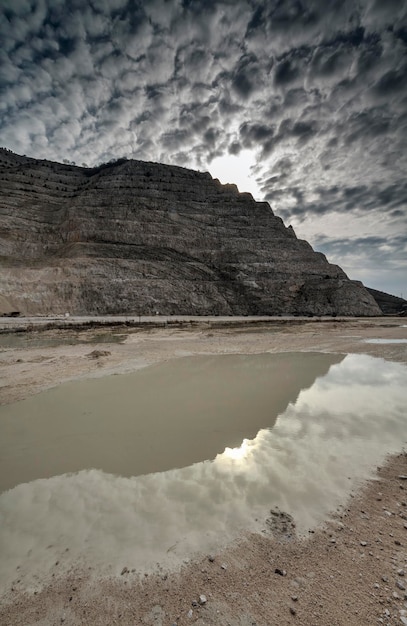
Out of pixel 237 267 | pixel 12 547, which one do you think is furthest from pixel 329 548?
pixel 237 267

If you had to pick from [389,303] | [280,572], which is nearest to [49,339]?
[280,572]

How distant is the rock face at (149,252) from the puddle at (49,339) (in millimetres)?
18079

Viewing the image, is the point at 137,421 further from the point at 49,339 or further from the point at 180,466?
the point at 49,339

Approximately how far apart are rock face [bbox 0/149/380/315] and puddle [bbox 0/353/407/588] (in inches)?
1500

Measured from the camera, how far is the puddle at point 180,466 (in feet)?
12.6

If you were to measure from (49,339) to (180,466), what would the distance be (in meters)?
20.9

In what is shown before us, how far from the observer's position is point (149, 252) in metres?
56.9

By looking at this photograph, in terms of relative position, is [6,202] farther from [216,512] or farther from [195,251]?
[216,512]

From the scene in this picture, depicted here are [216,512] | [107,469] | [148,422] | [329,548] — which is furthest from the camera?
[148,422]

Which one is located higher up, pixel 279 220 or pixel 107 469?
pixel 279 220

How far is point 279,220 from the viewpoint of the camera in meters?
71.9

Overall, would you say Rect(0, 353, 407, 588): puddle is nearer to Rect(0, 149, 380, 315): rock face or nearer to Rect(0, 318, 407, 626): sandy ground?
Rect(0, 318, 407, 626): sandy ground

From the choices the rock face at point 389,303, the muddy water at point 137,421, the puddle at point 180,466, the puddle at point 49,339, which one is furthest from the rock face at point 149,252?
the rock face at point 389,303

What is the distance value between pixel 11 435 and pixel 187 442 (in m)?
4.22
